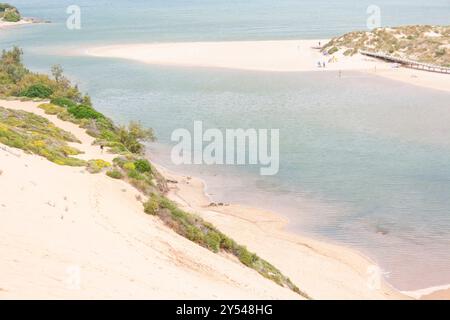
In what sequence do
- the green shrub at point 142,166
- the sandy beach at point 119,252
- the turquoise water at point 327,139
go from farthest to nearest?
the green shrub at point 142,166, the turquoise water at point 327,139, the sandy beach at point 119,252

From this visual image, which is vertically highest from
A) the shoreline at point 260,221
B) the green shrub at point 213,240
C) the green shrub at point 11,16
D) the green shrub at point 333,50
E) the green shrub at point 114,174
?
the green shrub at point 11,16

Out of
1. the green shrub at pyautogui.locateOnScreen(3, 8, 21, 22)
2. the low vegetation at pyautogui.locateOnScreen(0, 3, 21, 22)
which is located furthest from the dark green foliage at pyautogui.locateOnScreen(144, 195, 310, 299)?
the low vegetation at pyautogui.locateOnScreen(0, 3, 21, 22)

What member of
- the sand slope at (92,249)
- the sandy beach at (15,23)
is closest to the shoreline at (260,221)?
the sand slope at (92,249)

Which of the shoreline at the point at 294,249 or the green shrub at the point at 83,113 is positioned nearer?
the shoreline at the point at 294,249

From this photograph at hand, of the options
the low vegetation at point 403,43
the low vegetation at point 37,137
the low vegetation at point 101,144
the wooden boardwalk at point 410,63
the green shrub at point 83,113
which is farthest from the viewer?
the low vegetation at point 403,43

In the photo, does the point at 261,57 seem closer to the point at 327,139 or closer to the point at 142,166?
the point at 327,139

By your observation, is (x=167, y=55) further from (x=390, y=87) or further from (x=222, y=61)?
(x=390, y=87)

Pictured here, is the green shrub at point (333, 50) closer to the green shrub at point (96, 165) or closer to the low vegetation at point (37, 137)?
the low vegetation at point (37, 137)
